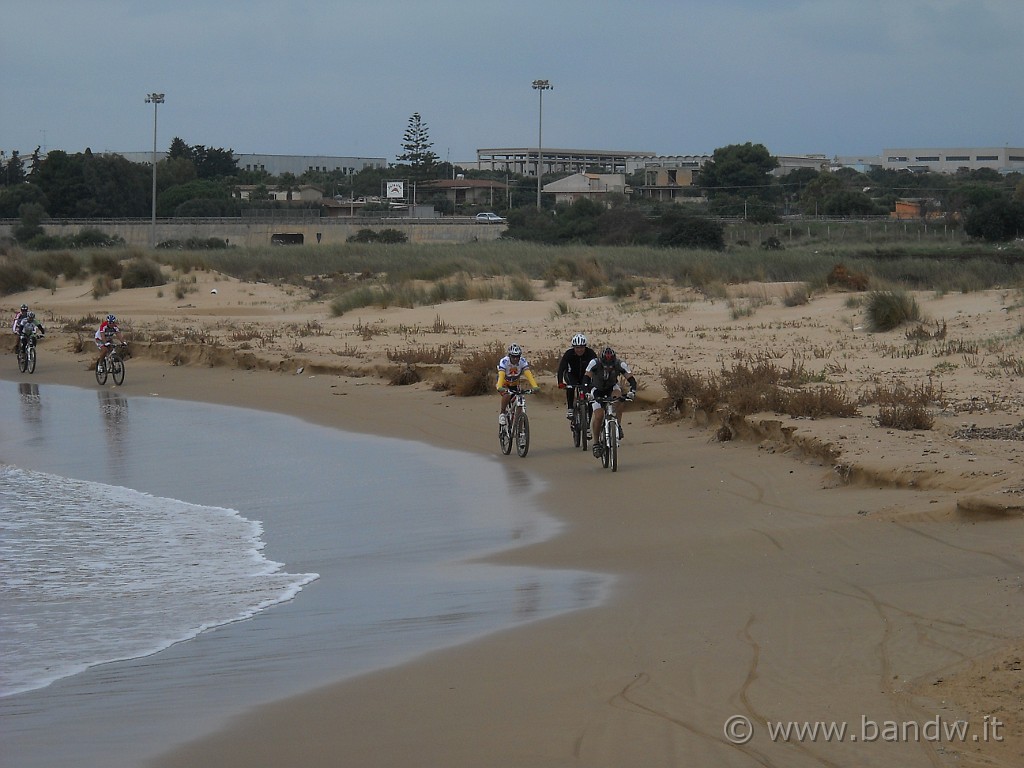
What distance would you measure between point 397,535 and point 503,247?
157 ft

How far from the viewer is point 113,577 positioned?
10352 millimetres

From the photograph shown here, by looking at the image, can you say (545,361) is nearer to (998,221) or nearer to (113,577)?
(113,577)

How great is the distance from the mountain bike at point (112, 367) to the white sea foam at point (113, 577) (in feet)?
41.4

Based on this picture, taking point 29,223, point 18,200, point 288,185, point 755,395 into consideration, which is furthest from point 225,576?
point 288,185

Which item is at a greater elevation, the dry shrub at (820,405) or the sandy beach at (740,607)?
the dry shrub at (820,405)

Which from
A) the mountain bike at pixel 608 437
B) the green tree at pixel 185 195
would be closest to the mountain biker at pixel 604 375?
the mountain bike at pixel 608 437

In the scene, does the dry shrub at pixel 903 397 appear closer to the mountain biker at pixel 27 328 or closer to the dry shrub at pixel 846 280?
the dry shrub at pixel 846 280

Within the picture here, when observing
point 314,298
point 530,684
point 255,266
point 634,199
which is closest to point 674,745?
point 530,684

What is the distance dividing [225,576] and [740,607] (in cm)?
454

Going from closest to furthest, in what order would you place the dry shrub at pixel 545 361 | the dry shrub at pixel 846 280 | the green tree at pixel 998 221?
the dry shrub at pixel 545 361 → the dry shrub at pixel 846 280 → the green tree at pixel 998 221

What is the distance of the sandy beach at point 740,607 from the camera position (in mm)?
5836

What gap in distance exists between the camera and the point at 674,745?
5.69 m

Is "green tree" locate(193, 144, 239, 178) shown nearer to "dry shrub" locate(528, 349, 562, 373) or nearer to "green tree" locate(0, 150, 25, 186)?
"green tree" locate(0, 150, 25, 186)

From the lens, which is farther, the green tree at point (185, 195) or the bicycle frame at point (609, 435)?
the green tree at point (185, 195)
